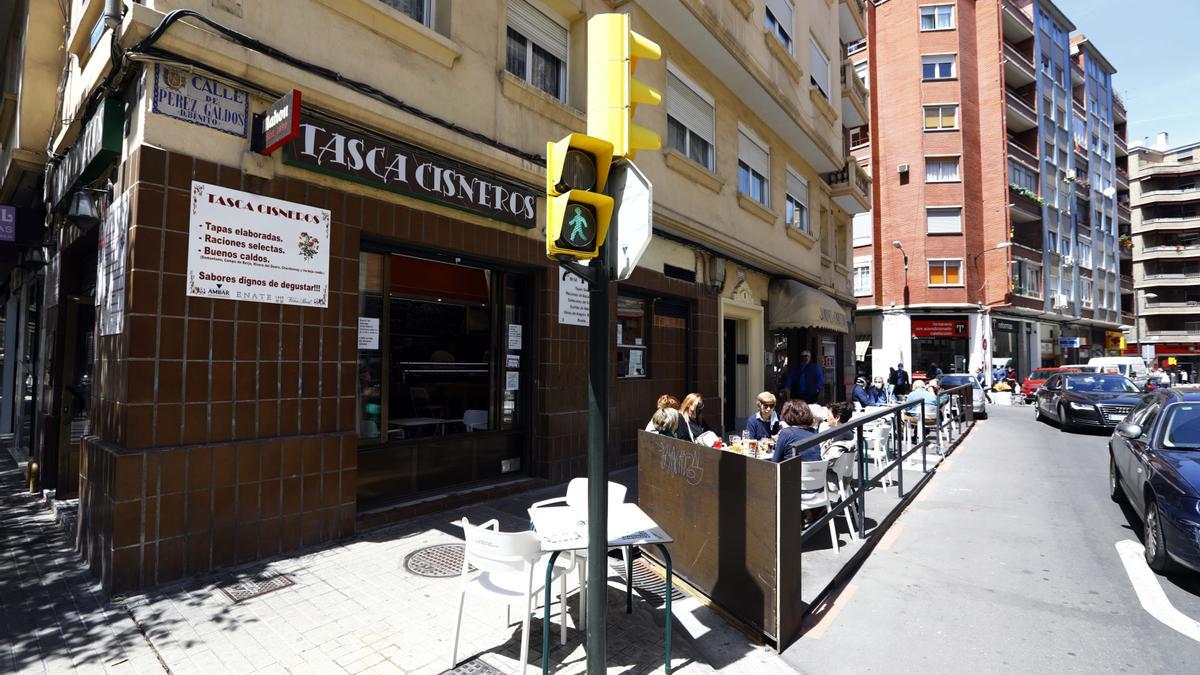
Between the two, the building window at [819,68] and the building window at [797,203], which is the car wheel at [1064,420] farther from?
the building window at [819,68]

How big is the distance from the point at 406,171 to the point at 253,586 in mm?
3971

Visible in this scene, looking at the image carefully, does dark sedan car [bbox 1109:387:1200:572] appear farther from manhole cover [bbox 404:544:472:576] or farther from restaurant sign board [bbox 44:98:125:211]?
restaurant sign board [bbox 44:98:125:211]

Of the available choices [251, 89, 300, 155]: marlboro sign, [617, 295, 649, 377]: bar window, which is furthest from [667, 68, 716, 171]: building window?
[251, 89, 300, 155]: marlboro sign

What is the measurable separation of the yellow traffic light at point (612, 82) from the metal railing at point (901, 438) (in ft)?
8.14

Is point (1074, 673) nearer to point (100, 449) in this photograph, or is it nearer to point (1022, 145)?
point (100, 449)

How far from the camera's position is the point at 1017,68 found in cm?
3400

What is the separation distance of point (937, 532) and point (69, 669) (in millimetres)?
7302

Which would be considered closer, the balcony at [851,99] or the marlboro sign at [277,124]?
the marlboro sign at [277,124]

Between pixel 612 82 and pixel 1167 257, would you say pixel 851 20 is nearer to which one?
pixel 612 82

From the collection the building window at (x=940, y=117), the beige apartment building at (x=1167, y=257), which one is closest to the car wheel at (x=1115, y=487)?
the building window at (x=940, y=117)

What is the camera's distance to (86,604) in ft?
13.1

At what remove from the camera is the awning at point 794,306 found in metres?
13.9

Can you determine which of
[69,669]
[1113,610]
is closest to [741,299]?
[1113,610]

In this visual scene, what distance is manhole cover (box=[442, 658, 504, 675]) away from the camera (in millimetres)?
3186
